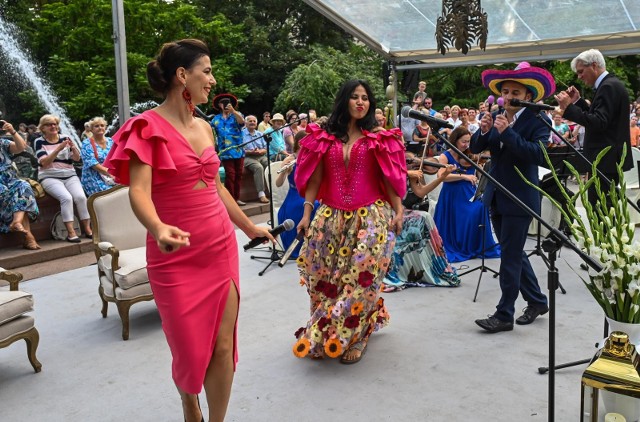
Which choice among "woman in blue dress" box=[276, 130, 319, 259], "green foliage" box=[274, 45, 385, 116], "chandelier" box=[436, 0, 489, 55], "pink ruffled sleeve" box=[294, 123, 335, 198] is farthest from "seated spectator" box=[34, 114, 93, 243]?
"green foliage" box=[274, 45, 385, 116]

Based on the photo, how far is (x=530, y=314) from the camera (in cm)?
454

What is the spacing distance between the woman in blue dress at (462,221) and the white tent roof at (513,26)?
306 cm

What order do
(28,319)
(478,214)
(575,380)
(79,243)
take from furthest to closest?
(79,243) → (478,214) → (28,319) → (575,380)

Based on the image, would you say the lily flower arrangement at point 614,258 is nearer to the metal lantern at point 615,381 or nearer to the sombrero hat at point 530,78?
the metal lantern at point 615,381

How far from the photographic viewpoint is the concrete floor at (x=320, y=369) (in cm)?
330

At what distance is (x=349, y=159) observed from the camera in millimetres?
3963

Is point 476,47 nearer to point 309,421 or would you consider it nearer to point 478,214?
point 478,214

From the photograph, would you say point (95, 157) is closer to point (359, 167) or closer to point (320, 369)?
point (359, 167)

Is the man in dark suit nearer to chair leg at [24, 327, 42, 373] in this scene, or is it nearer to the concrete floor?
the concrete floor

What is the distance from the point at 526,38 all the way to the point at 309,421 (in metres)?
7.86

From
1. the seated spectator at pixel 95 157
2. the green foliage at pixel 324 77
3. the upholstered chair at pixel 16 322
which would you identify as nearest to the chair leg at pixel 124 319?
the upholstered chair at pixel 16 322

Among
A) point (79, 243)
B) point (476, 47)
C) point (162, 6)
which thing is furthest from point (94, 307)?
point (162, 6)

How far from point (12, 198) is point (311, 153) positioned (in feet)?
15.0

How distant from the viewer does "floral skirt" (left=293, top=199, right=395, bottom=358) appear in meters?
3.91
